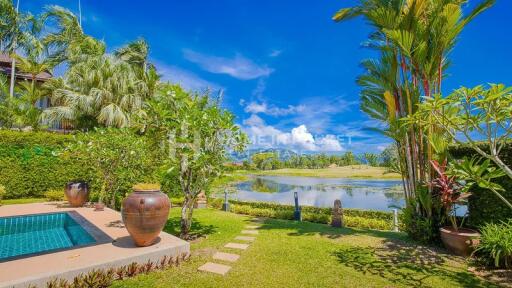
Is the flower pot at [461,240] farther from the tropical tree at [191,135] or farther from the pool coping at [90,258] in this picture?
the pool coping at [90,258]

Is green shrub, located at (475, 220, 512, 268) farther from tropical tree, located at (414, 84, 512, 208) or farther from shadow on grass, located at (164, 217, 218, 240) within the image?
shadow on grass, located at (164, 217, 218, 240)

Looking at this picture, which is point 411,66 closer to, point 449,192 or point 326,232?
point 449,192

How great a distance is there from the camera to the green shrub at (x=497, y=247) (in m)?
4.62

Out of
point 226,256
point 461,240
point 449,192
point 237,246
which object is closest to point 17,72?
point 237,246

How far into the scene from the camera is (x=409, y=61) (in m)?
7.21

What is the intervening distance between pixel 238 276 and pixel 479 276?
4.07 meters

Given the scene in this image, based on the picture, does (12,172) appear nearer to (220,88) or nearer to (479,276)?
(220,88)

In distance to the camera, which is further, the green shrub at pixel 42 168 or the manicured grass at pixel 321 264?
the green shrub at pixel 42 168

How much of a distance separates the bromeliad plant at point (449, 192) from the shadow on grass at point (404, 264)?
1.01 meters

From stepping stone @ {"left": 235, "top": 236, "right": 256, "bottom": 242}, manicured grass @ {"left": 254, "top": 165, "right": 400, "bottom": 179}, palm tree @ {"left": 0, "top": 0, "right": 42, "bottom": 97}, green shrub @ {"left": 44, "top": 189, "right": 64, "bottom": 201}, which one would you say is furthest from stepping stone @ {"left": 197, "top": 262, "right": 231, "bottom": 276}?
manicured grass @ {"left": 254, "top": 165, "right": 400, "bottom": 179}

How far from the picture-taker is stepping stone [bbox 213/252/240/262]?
206 inches

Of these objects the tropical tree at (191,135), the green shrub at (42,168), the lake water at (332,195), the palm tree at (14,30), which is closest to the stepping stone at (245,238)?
the tropical tree at (191,135)

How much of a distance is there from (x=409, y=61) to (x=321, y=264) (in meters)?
5.69

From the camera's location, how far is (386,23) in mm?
7047
